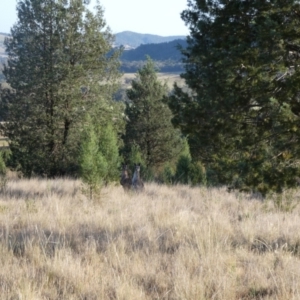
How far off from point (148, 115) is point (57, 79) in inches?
448

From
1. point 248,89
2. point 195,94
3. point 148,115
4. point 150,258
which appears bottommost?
point 148,115

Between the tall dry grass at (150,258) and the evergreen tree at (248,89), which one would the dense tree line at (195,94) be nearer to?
the evergreen tree at (248,89)

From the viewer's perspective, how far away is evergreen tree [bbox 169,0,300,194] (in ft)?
17.0

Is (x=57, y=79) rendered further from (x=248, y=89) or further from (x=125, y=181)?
(x=248, y=89)

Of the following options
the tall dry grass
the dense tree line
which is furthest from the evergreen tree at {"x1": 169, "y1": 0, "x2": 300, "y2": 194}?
the tall dry grass

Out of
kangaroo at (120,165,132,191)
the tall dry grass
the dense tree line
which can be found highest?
the dense tree line

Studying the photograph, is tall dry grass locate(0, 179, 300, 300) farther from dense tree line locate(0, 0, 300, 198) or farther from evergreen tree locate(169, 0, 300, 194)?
dense tree line locate(0, 0, 300, 198)

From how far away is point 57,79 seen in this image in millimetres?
15414

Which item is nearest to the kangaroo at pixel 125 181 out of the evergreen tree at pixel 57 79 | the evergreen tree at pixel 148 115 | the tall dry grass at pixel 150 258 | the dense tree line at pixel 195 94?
the dense tree line at pixel 195 94

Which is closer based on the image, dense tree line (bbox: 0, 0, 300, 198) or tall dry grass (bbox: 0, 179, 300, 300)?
tall dry grass (bbox: 0, 179, 300, 300)

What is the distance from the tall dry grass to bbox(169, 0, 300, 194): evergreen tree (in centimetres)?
93

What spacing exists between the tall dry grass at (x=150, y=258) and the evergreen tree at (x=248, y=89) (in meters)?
0.93

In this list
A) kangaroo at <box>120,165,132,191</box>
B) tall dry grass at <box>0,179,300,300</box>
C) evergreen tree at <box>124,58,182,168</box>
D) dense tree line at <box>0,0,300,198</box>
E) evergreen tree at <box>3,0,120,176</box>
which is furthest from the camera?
evergreen tree at <box>124,58,182,168</box>

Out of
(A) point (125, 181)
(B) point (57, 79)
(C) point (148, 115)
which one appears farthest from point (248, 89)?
(C) point (148, 115)
